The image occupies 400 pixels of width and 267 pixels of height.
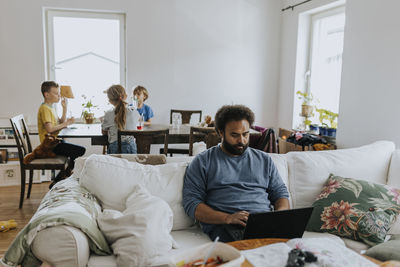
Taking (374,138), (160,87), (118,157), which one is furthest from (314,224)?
(160,87)

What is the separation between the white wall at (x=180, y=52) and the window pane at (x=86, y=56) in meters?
0.20

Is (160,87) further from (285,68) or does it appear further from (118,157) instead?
(118,157)

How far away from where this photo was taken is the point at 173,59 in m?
4.84

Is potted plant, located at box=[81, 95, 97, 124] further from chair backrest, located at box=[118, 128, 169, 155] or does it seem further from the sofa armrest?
the sofa armrest

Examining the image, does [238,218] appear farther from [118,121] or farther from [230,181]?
[118,121]

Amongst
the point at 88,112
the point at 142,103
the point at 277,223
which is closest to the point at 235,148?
the point at 277,223

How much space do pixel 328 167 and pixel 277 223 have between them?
92 centimetres

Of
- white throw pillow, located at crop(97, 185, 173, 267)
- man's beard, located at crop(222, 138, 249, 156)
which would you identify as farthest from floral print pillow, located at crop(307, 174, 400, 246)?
white throw pillow, located at crop(97, 185, 173, 267)

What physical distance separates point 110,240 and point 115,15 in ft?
12.2

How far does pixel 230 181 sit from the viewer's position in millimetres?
1893

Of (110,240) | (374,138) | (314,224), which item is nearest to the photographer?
(110,240)

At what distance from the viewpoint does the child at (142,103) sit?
4363mm

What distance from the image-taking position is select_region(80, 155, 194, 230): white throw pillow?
1884mm

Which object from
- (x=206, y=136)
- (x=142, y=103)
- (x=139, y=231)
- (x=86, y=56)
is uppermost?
(x=86, y=56)
